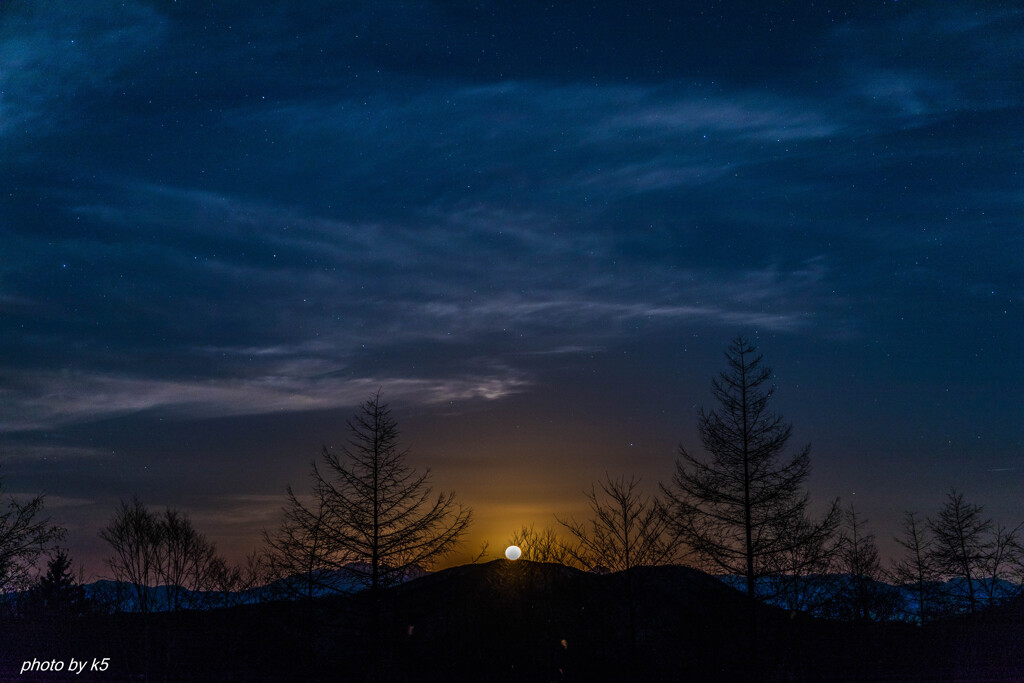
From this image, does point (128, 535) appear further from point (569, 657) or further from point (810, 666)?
point (810, 666)

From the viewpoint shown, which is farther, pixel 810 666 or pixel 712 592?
pixel 712 592

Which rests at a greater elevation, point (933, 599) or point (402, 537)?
point (402, 537)

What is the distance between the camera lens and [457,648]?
113 feet

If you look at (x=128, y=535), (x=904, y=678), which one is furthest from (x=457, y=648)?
(x=128, y=535)

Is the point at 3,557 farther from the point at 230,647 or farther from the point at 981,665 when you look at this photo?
the point at 981,665

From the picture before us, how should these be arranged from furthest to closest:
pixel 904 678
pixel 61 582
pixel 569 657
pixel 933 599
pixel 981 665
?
1. pixel 61 582
2. pixel 933 599
3. pixel 569 657
4. pixel 981 665
5. pixel 904 678

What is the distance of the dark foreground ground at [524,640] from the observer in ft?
99.2

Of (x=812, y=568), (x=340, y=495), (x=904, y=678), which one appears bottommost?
(x=904, y=678)

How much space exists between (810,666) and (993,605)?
16.4 metres

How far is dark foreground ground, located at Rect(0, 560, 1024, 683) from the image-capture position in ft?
99.2

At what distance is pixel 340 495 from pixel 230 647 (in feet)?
41.7

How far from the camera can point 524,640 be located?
112ft

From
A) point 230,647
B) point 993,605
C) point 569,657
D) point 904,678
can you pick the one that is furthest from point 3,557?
point 993,605

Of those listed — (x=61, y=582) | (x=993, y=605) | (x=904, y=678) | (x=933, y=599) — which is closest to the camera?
(x=904, y=678)
